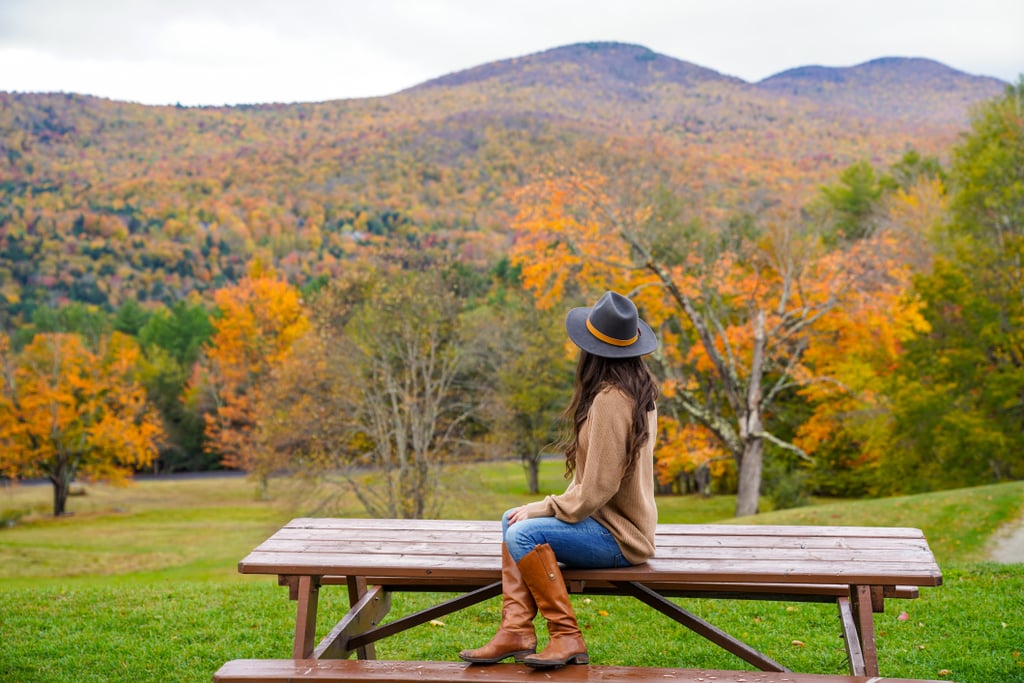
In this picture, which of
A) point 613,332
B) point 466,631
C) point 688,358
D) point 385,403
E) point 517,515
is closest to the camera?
point 613,332

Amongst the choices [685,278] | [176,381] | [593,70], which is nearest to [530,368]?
[685,278]

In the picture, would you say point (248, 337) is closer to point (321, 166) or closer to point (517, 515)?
point (321, 166)

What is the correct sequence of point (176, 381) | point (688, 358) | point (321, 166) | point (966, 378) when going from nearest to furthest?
point (966, 378) < point (688, 358) < point (176, 381) < point (321, 166)

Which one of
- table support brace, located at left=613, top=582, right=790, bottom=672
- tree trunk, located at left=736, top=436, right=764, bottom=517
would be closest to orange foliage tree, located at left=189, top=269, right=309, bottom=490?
tree trunk, located at left=736, top=436, right=764, bottom=517

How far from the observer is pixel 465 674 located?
340cm

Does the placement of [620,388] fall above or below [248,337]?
above

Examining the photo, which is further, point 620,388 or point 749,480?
point 749,480

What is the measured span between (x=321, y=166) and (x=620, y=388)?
77793 mm

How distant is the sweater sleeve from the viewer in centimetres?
361

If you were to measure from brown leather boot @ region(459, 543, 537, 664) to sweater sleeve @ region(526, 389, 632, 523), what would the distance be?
407 mm

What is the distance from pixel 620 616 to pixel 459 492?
44.7ft

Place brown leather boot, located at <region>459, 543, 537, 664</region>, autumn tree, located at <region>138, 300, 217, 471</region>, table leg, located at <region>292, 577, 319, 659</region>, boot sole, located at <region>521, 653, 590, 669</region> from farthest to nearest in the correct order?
autumn tree, located at <region>138, 300, 217, 471</region> → table leg, located at <region>292, 577, 319, 659</region> → brown leather boot, located at <region>459, 543, 537, 664</region> → boot sole, located at <region>521, 653, 590, 669</region>

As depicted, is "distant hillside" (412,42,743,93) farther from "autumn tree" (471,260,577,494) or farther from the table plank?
the table plank

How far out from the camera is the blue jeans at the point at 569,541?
3727mm
